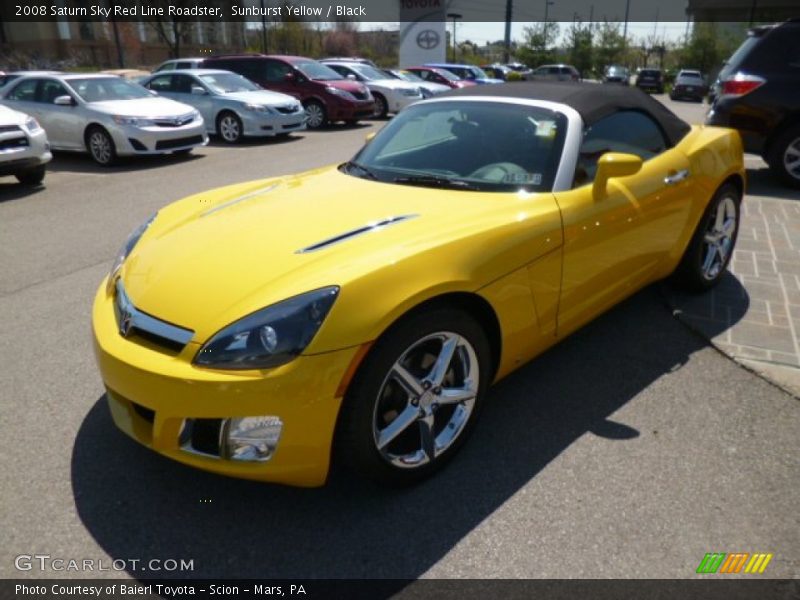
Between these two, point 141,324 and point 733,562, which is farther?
point 141,324

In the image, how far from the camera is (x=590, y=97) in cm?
345

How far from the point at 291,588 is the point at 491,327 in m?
1.26

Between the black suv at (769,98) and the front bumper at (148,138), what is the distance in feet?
26.3

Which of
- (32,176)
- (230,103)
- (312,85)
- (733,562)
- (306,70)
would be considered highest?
(306,70)

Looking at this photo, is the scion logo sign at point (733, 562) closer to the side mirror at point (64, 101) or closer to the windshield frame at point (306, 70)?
the side mirror at point (64, 101)

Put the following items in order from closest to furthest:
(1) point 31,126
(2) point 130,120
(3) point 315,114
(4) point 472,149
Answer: (4) point 472,149, (1) point 31,126, (2) point 130,120, (3) point 315,114

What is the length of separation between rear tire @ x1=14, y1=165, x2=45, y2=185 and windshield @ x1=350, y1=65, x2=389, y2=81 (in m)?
11.2

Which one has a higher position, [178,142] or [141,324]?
[141,324]

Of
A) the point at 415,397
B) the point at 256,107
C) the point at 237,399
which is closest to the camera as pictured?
the point at 237,399

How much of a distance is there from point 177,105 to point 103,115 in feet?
4.31

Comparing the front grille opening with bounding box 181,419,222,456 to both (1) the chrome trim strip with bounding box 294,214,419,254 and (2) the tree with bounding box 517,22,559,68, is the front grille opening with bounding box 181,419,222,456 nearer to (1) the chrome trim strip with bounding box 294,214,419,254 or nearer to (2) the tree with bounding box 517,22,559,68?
(1) the chrome trim strip with bounding box 294,214,419,254

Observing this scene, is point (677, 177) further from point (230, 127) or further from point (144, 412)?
point (230, 127)

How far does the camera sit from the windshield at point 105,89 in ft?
34.0

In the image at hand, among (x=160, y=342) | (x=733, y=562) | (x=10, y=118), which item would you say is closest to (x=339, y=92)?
(x=10, y=118)
